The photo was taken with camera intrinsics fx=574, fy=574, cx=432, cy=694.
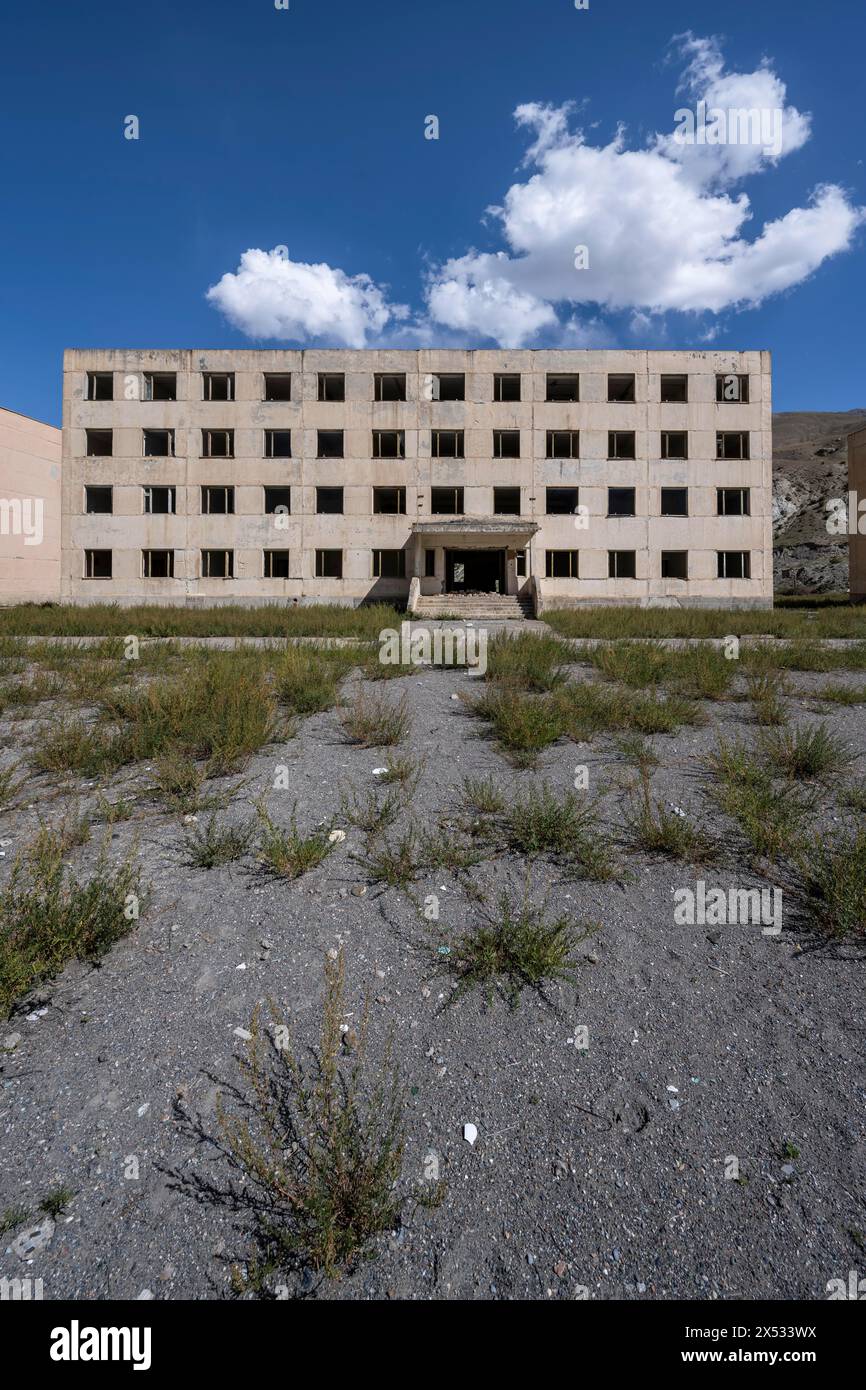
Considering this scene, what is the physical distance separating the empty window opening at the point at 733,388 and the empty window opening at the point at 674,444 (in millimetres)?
2664

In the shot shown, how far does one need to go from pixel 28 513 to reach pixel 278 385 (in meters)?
15.5

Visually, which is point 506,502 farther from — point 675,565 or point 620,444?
point 675,565

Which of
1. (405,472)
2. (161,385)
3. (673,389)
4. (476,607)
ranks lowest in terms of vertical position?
(476,607)

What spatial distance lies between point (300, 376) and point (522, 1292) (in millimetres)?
34307

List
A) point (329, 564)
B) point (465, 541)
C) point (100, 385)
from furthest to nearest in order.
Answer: point (100, 385)
point (329, 564)
point (465, 541)

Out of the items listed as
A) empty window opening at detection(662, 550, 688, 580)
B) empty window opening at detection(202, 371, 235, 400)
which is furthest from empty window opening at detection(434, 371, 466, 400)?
empty window opening at detection(662, 550, 688, 580)

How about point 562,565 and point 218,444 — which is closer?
point 562,565

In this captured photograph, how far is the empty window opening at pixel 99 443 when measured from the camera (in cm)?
3038

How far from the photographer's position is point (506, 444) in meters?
29.8

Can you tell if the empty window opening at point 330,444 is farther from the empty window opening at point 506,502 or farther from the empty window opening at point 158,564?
the empty window opening at point 158,564

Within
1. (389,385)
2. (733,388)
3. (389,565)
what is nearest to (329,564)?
(389,565)

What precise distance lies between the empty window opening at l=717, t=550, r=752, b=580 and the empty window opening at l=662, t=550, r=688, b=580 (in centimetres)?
188

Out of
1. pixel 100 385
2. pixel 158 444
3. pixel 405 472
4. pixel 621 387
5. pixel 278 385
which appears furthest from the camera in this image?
pixel 621 387
